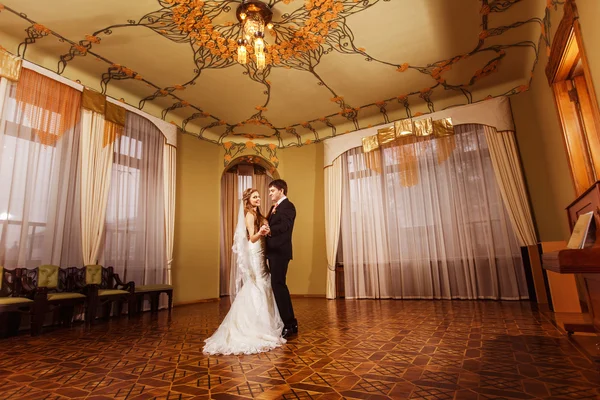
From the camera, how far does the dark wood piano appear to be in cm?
156

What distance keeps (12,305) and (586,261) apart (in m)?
5.17

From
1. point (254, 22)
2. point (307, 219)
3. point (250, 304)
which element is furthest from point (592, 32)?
point (307, 219)

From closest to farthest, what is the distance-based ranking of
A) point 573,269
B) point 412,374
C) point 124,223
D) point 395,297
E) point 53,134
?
point 573,269 → point 412,374 → point 53,134 → point 124,223 → point 395,297

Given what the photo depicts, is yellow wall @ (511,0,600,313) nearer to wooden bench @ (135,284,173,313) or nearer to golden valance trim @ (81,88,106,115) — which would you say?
wooden bench @ (135,284,173,313)

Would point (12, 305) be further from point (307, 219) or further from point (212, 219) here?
point (307, 219)

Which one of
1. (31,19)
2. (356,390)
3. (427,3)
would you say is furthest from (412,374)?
(31,19)

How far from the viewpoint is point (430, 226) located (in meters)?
6.45

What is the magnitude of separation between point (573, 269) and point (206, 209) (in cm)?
698

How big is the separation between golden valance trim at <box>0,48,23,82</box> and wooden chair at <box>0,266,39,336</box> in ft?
8.37

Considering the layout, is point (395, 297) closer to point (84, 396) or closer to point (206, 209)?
point (206, 209)

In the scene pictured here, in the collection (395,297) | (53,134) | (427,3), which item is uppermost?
(427,3)

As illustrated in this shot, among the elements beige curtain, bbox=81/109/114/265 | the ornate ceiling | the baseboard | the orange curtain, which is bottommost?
the baseboard

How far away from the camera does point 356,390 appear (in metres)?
1.82

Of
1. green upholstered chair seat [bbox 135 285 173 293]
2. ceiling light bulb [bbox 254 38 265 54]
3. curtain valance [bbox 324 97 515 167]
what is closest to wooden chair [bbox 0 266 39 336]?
green upholstered chair seat [bbox 135 285 173 293]
